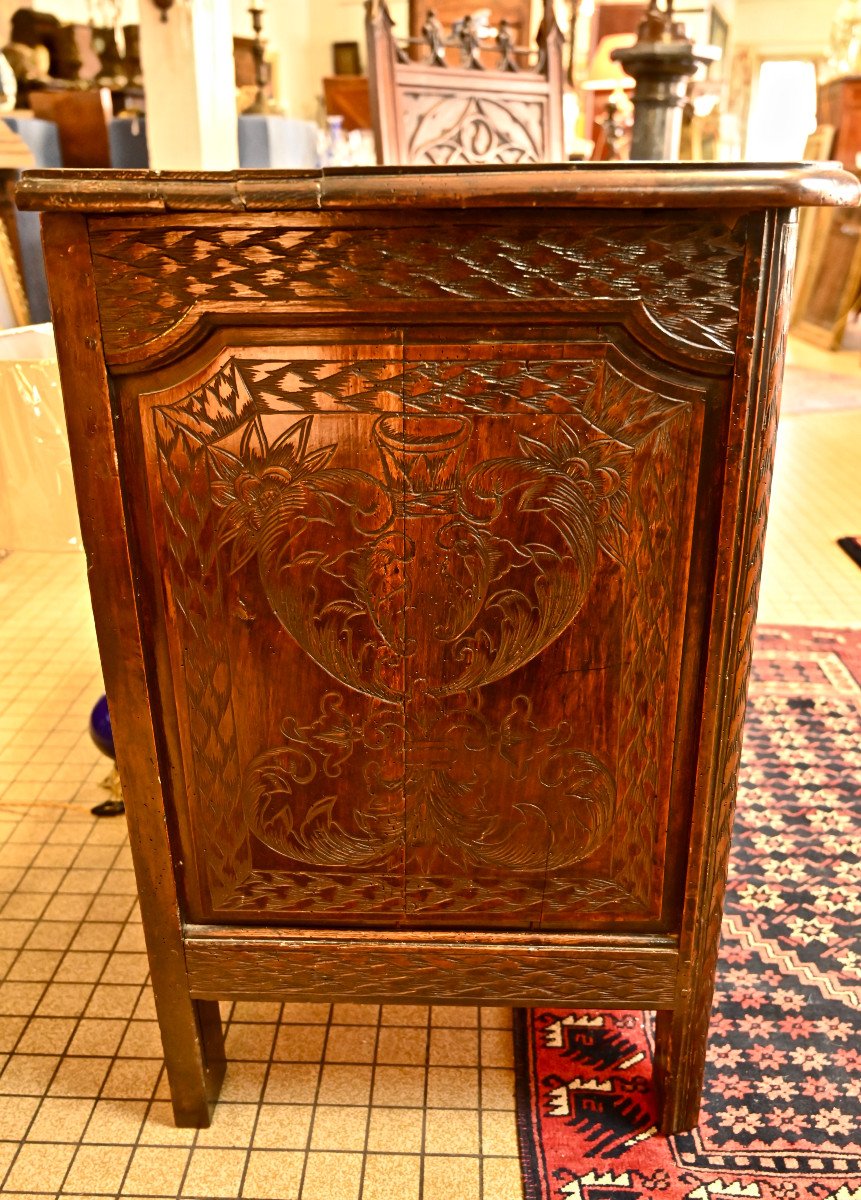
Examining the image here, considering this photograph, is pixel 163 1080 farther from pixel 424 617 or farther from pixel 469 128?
pixel 469 128

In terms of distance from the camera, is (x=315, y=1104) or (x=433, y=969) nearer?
(x=433, y=969)

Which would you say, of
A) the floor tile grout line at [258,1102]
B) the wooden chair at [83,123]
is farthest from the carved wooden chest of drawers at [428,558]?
the wooden chair at [83,123]

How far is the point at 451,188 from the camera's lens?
2.61 ft

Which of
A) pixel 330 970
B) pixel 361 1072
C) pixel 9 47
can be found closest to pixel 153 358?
pixel 330 970

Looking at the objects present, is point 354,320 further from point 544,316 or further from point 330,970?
point 330,970

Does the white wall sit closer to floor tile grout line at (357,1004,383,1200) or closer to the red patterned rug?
the red patterned rug

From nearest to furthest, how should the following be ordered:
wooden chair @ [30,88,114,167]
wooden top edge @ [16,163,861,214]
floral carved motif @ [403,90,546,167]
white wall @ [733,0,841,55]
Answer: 1. wooden top edge @ [16,163,861,214]
2. floral carved motif @ [403,90,546,167]
3. wooden chair @ [30,88,114,167]
4. white wall @ [733,0,841,55]

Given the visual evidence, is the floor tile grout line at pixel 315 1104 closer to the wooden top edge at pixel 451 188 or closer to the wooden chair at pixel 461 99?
the wooden top edge at pixel 451 188

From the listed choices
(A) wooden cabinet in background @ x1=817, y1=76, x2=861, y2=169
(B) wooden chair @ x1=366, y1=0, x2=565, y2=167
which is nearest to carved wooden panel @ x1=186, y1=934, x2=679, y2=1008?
(B) wooden chair @ x1=366, y1=0, x2=565, y2=167

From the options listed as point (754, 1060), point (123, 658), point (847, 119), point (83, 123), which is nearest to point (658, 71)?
point (123, 658)

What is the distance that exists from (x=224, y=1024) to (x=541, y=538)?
88 cm

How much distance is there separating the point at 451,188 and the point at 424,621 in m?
0.40

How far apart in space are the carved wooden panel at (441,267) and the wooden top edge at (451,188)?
1.2 inches

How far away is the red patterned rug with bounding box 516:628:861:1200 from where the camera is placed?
1152 millimetres
